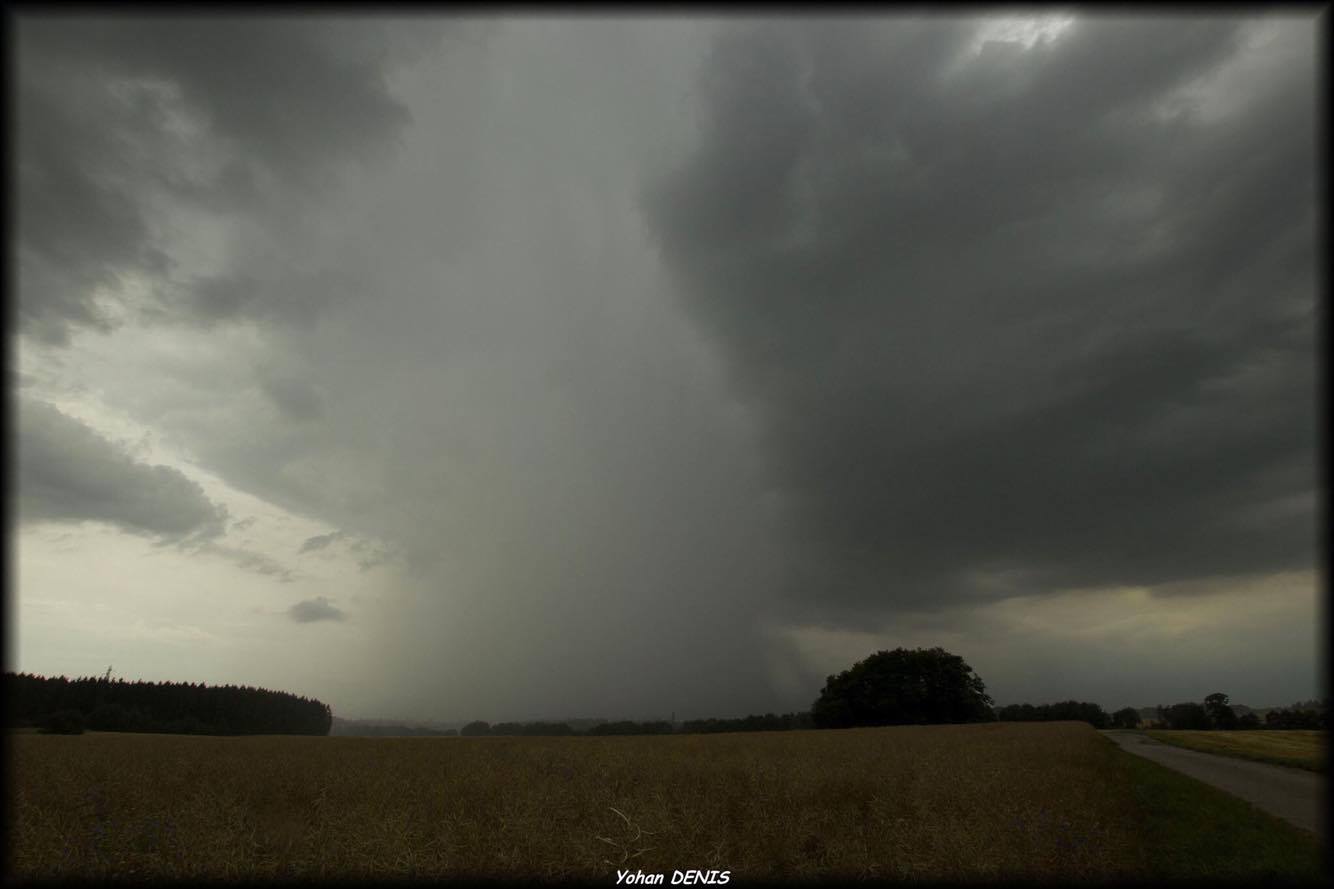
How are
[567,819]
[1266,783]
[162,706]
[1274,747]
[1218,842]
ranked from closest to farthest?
[567,819], [1218,842], [1266,783], [1274,747], [162,706]

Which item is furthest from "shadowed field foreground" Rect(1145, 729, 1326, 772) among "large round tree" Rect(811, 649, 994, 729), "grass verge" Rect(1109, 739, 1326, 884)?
"large round tree" Rect(811, 649, 994, 729)

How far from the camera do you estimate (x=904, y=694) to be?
244 feet

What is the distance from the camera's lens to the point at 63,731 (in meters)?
38.4

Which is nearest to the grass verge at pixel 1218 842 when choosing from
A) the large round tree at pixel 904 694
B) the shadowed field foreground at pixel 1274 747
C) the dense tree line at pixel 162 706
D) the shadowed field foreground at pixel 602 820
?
the shadowed field foreground at pixel 602 820

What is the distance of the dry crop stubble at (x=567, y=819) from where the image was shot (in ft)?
35.1

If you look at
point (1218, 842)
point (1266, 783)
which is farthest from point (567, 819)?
point (1266, 783)

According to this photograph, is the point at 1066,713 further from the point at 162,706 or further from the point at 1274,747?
the point at 162,706

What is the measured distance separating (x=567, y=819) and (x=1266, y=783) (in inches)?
955

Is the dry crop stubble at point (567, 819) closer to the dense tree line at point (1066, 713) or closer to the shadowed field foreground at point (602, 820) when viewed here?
the shadowed field foreground at point (602, 820)

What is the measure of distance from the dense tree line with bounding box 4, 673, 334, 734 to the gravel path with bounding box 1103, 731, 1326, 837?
9190 centimetres

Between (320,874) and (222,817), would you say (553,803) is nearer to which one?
(320,874)

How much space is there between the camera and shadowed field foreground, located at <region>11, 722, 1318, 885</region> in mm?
10703

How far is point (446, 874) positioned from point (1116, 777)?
21.9m

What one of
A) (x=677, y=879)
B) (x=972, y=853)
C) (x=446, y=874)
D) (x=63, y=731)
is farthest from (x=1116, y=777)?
(x=63, y=731)
